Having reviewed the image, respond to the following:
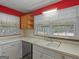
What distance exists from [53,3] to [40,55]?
1696 millimetres

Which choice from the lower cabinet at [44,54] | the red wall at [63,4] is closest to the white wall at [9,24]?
the red wall at [63,4]

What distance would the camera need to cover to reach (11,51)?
8.57ft

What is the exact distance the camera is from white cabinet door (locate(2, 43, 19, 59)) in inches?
95.3

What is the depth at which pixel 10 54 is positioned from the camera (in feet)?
8.48

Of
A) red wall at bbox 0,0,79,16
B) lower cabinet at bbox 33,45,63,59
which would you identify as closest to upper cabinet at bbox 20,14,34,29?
red wall at bbox 0,0,79,16

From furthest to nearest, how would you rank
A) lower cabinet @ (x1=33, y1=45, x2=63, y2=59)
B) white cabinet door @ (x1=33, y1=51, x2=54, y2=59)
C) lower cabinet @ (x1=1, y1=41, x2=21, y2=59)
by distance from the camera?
1. lower cabinet @ (x1=1, y1=41, x2=21, y2=59)
2. white cabinet door @ (x1=33, y1=51, x2=54, y2=59)
3. lower cabinet @ (x1=33, y1=45, x2=63, y2=59)

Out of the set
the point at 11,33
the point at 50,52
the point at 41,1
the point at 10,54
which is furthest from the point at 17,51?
the point at 41,1

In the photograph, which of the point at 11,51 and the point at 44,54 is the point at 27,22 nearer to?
the point at 11,51

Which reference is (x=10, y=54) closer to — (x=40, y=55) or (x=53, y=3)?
(x=40, y=55)

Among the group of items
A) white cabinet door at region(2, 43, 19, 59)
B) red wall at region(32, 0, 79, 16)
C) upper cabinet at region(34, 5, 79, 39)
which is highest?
red wall at region(32, 0, 79, 16)

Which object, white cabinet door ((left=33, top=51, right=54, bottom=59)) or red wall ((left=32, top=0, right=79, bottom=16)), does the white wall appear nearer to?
red wall ((left=32, top=0, right=79, bottom=16))

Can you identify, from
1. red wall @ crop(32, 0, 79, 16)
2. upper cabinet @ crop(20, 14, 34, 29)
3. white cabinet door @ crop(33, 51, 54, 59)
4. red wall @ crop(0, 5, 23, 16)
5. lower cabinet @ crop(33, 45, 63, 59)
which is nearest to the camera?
lower cabinet @ crop(33, 45, 63, 59)

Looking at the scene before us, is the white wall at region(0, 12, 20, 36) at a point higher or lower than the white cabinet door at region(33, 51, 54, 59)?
higher

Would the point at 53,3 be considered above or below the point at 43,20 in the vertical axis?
above
